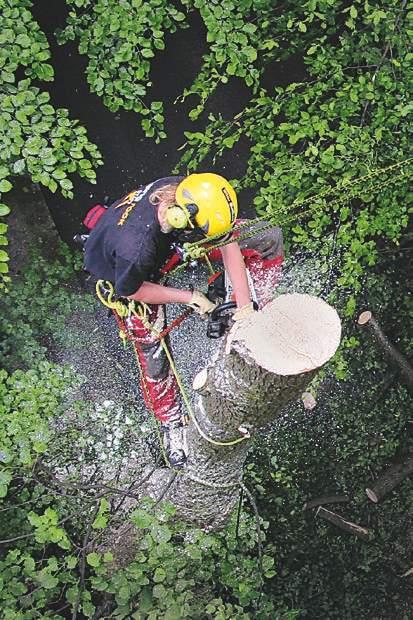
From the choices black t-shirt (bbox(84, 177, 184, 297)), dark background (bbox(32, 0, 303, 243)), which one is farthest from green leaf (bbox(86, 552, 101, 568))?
dark background (bbox(32, 0, 303, 243))

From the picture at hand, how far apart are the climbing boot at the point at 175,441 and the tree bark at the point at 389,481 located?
1.68 m

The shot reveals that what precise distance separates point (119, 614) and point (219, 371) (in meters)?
1.12

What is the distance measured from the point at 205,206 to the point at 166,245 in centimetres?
32

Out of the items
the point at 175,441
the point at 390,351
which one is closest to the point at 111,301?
the point at 175,441

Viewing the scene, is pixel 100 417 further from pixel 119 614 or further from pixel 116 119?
pixel 116 119

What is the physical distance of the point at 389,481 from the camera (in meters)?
4.68

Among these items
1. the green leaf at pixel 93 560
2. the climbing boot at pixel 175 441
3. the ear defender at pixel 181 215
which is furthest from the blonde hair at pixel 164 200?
the green leaf at pixel 93 560

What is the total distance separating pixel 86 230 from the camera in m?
5.20

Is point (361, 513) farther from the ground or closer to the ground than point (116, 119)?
closer to the ground

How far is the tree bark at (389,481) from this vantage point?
466cm

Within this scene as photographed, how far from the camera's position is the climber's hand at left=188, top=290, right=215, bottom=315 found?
3.21 metres

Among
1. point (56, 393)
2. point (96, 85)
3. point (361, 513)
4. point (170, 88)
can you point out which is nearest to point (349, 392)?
point (361, 513)

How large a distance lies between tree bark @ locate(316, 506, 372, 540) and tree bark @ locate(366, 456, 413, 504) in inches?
8.4

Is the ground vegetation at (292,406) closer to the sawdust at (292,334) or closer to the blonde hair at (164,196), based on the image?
the blonde hair at (164,196)
